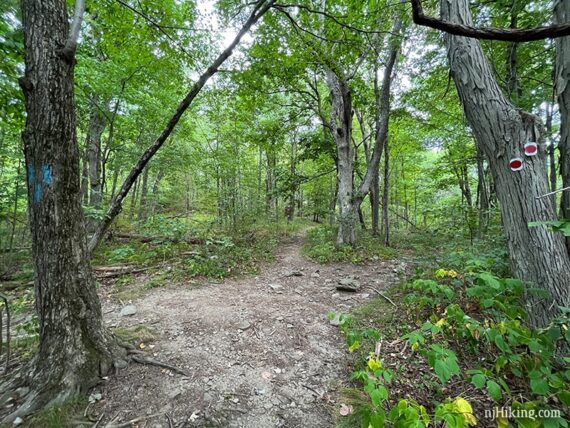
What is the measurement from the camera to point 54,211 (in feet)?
6.33

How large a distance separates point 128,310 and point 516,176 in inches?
216

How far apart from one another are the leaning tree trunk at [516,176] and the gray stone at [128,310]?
5.14m

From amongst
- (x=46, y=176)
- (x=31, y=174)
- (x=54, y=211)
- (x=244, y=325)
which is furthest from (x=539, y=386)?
(x=31, y=174)

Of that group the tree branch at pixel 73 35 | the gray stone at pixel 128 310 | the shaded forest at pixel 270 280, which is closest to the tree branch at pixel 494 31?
the shaded forest at pixel 270 280

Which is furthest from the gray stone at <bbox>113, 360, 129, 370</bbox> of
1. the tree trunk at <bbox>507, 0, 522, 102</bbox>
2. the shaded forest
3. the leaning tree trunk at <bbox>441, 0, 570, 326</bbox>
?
the tree trunk at <bbox>507, 0, 522, 102</bbox>

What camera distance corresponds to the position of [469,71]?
275cm

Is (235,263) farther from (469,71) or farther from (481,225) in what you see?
(481,225)

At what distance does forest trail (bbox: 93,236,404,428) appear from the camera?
2043 millimetres

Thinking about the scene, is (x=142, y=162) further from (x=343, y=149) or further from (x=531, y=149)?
(x=343, y=149)

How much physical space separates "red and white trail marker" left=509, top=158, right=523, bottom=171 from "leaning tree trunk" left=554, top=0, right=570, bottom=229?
323 millimetres

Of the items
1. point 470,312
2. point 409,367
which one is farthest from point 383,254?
point 409,367

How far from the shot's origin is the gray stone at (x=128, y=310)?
12.1 ft

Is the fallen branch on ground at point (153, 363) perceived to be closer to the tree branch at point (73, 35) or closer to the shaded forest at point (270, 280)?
the shaded forest at point (270, 280)

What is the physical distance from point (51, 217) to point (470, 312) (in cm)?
454
